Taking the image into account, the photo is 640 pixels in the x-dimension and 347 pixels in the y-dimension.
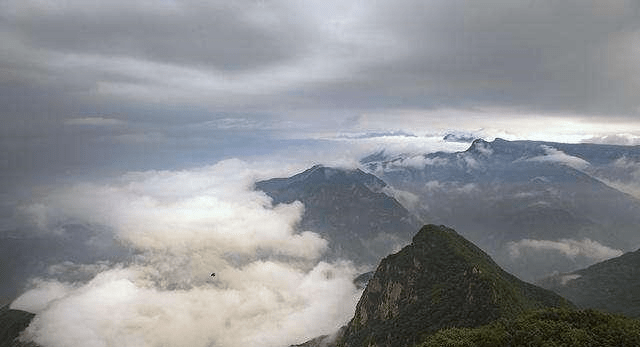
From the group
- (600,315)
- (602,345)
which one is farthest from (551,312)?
(602,345)

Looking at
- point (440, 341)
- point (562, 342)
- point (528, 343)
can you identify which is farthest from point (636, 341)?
point (440, 341)

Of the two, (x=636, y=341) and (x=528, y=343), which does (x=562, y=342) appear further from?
(x=636, y=341)

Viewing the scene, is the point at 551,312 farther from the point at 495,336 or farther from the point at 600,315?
the point at 495,336

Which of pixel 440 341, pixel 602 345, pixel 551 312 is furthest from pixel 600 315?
pixel 440 341

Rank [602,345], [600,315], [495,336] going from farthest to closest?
[600,315]
[495,336]
[602,345]

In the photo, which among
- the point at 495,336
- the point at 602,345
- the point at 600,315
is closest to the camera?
the point at 602,345

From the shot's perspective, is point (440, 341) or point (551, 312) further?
point (551, 312)
